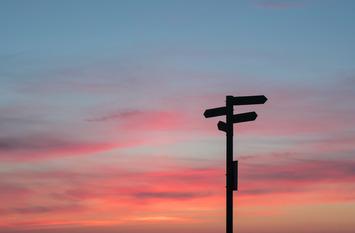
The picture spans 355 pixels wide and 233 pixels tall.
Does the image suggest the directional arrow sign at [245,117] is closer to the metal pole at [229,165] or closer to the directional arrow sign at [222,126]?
the metal pole at [229,165]

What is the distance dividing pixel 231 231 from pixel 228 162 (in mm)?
2079

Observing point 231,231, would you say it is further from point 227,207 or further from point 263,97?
point 263,97

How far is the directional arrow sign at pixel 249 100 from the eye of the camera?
19875mm

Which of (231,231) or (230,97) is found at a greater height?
(230,97)

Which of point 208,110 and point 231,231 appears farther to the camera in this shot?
point 208,110

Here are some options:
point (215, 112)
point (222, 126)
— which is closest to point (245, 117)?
point (222, 126)

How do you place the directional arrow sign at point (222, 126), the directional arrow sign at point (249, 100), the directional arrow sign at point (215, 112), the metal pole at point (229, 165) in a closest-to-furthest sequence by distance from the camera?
the metal pole at point (229, 165) < the directional arrow sign at point (222, 126) < the directional arrow sign at point (249, 100) < the directional arrow sign at point (215, 112)

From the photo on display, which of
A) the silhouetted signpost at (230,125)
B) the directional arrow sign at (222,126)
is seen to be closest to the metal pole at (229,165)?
the silhouetted signpost at (230,125)

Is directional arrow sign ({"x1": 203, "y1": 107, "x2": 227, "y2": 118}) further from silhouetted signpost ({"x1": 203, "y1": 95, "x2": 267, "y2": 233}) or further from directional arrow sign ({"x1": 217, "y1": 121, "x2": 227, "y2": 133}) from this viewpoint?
directional arrow sign ({"x1": 217, "y1": 121, "x2": 227, "y2": 133})

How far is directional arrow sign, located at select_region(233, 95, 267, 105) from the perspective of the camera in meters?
19.9

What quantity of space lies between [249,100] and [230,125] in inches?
40.5

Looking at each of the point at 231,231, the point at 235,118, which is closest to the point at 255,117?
the point at 235,118

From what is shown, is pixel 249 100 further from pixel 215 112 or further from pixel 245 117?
pixel 215 112

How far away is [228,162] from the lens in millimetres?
19484
